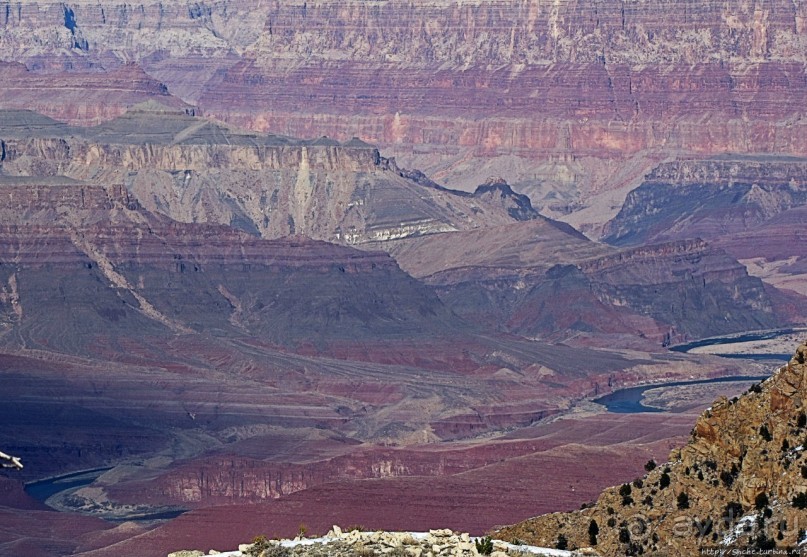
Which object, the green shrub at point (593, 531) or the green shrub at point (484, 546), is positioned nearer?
the green shrub at point (484, 546)

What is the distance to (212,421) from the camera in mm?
163125

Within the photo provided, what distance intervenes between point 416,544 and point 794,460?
8010 millimetres

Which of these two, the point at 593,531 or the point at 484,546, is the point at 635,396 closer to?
the point at 593,531

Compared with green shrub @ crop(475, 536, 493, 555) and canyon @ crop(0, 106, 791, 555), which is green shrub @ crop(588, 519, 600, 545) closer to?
green shrub @ crop(475, 536, 493, 555)

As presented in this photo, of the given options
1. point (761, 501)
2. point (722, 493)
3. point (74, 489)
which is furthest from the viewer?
point (74, 489)

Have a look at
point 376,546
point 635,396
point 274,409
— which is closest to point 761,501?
point 376,546

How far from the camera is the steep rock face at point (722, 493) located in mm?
39219

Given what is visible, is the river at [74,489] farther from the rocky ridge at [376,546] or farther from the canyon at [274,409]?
the rocky ridge at [376,546]

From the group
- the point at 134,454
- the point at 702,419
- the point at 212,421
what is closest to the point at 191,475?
the point at 134,454

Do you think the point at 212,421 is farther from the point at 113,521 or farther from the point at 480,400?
the point at 113,521

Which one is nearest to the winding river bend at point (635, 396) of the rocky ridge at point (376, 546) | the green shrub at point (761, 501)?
the green shrub at point (761, 501)

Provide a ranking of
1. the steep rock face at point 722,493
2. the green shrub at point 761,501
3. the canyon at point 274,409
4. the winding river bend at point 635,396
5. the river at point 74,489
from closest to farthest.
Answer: the steep rock face at point 722,493 → the green shrub at point 761,501 → the canyon at point 274,409 → the river at point 74,489 → the winding river bend at point 635,396

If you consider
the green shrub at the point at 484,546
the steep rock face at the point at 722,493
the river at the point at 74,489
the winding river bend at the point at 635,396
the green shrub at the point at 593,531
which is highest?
the green shrub at the point at 484,546

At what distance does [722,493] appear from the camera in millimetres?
40562
